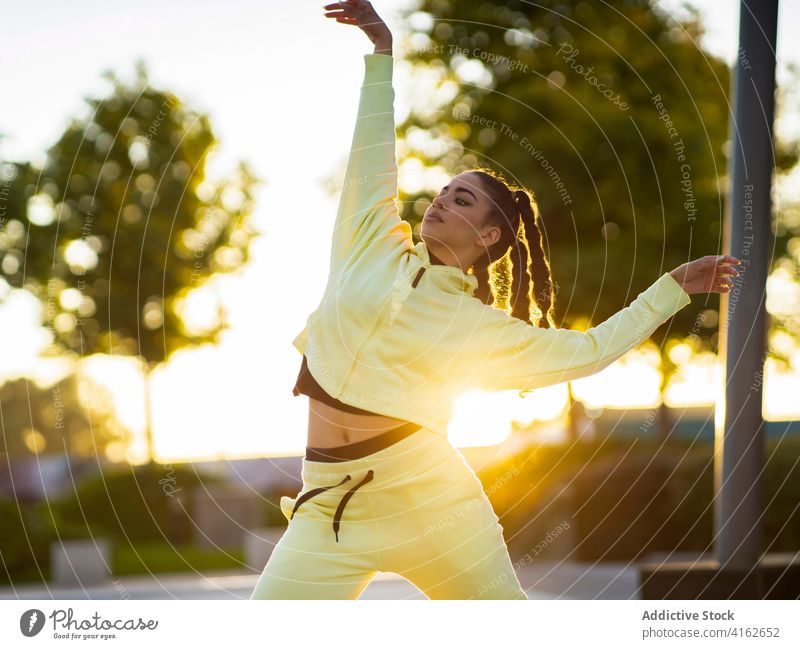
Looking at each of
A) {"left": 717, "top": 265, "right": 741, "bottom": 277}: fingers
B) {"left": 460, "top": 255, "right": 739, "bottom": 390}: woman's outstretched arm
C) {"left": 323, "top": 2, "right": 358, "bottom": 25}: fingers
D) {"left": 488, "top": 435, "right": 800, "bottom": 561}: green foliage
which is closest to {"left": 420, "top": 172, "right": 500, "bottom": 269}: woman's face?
{"left": 460, "top": 255, "right": 739, "bottom": 390}: woman's outstretched arm

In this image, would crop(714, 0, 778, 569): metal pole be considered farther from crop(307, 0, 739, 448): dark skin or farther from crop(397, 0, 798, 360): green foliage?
crop(397, 0, 798, 360): green foliage

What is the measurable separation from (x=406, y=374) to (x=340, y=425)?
33 centimetres

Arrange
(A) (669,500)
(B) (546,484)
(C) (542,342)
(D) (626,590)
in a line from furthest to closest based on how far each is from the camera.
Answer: (B) (546,484) → (A) (669,500) → (D) (626,590) → (C) (542,342)

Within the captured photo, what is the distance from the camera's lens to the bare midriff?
163 inches

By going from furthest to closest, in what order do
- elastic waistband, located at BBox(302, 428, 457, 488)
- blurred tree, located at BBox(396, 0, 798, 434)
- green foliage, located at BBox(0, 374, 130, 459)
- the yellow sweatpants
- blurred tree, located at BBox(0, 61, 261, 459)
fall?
green foliage, located at BBox(0, 374, 130, 459) → blurred tree, located at BBox(0, 61, 261, 459) → blurred tree, located at BBox(396, 0, 798, 434) → elastic waistband, located at BBox(302, 428, 457, 488) → the yellow sweatpants

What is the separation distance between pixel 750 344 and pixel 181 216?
11758 millimetres

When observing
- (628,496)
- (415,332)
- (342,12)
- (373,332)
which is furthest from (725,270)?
(628,496)

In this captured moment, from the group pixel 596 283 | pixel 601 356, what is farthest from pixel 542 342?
pixel 596 283

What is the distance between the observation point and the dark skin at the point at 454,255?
4152 millimetres

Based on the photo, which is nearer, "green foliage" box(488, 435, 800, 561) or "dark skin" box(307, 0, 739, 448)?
"dark skin" box(307, 0, 739, 448)

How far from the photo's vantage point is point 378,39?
4.39 meters

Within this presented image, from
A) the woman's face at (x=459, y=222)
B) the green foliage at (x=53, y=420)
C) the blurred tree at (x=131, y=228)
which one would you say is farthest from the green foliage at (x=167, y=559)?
the green foliage at (x=53, y=420)

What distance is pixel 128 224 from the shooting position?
55.5 ft
